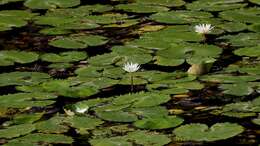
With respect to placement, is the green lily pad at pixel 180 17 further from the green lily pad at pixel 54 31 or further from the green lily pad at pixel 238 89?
the green lily pad at pixel 238 89

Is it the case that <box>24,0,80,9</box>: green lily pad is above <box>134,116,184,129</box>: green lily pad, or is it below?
above

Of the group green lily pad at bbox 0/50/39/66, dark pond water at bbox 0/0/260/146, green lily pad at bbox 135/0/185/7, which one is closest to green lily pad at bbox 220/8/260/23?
dark pond water at bbox 0/0/260/146

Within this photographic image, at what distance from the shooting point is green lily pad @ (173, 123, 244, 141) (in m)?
3.03

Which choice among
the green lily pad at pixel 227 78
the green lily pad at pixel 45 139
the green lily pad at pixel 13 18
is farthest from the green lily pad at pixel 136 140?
the green lily pad at pixel 13 18

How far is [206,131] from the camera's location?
3094 millimetres

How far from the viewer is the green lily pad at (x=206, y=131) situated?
9.95ft

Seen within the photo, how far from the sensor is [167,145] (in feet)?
9.80

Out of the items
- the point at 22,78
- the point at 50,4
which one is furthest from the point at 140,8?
the point at 22,78

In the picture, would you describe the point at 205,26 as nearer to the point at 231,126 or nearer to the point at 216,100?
the point at 216,100

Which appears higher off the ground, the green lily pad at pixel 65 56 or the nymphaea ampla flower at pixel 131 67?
the nymphaea ampla flower at pixel 131 67

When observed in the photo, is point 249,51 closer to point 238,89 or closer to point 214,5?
point 238,89

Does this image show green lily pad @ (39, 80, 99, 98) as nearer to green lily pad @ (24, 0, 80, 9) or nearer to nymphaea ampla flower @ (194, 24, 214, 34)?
nymphaea ampla flower @ (194, 24, 214, 34)

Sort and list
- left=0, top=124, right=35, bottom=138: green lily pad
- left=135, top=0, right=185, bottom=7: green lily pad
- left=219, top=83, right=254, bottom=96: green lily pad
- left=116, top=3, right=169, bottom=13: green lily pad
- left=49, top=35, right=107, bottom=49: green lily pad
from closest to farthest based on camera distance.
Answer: left=0, top=124, right=35, bottom=138: green lily pad < left=219, top=83, right=254, bottom=96: green lily pad < left=49, top=35, right=107, bottom=49: green lily pad < left=116, top=3, right=169, bottom=13: green lily pad < left=135, top=0, right=185, bottom=7: green lily pad

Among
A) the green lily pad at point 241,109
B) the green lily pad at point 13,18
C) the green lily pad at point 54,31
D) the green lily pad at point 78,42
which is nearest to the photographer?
the green lily pad at point 241,109
